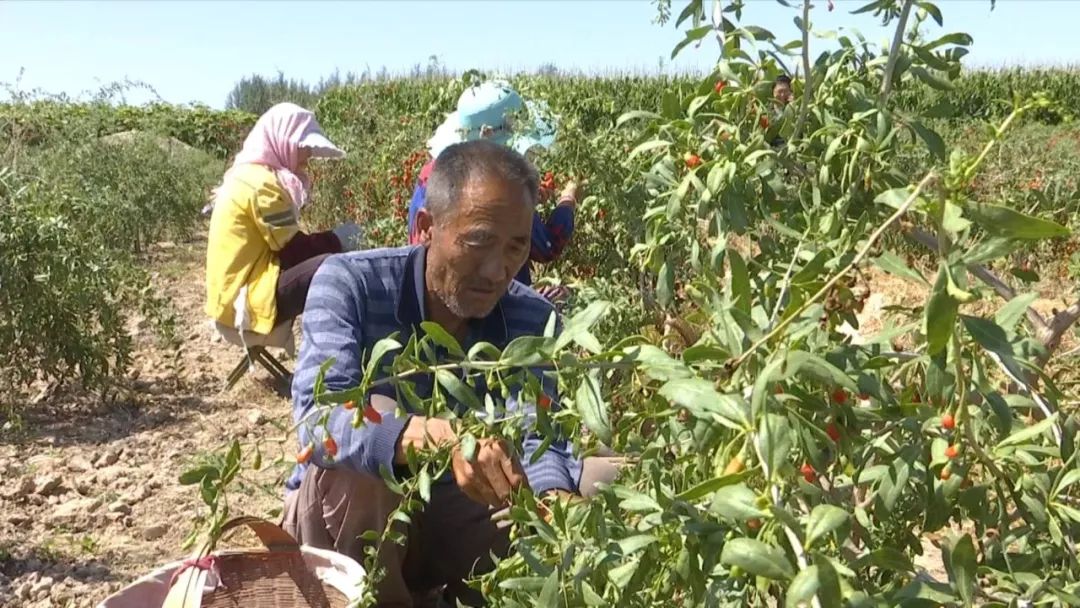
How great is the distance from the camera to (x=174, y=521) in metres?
3.39

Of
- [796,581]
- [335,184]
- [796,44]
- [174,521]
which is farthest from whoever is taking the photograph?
[335,184]

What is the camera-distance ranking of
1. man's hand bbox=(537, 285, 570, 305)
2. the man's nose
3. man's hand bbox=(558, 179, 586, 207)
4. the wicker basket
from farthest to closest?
man's hand bbox=(558, 179, 586, 207)
man's hand bbox=(537, 285, 570, 305)
the man's nose
the wicker basket

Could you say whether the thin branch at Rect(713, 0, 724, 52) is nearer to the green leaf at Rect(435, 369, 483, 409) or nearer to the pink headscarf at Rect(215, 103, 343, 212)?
the green leaf at Rect(435, 369, 483, 409)

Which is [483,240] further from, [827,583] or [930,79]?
[827,583]

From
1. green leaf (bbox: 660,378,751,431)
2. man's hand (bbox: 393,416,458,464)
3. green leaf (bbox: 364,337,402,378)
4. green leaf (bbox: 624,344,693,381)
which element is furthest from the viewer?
man's hand (bbox: 393,416,458,464)

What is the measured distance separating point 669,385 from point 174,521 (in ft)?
9.20

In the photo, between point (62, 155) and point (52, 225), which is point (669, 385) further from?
point (62, 155)

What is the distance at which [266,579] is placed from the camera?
84.7 inches

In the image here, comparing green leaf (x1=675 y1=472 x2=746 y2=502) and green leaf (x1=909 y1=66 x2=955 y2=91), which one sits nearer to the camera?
green leaf (x1=675 y1=472 x2=746 y2=502)

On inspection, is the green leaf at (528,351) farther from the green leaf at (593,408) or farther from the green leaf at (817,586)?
the green leaf at (817,586)

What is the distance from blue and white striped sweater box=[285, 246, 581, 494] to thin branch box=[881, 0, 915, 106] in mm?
879

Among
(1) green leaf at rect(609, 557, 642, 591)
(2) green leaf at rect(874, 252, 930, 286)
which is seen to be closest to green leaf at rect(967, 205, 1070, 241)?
(2) green leaf at rect(874, 252, 930, 286)

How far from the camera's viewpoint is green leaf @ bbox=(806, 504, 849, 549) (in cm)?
84

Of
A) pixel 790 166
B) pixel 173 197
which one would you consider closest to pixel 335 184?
pixel 173 197
